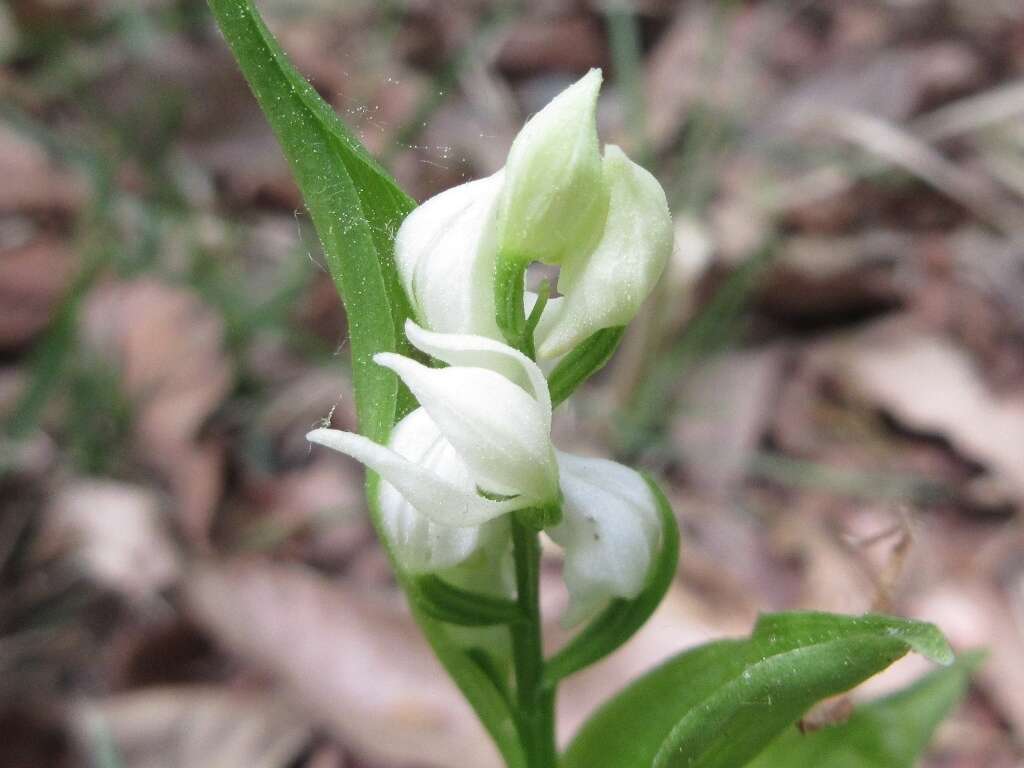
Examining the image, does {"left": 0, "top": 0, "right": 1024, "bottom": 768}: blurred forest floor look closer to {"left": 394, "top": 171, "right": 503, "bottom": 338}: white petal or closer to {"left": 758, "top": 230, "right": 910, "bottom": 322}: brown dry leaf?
{"left": 758, "top": 230, "right": 910, "bottom": 322}: brown dry leaf

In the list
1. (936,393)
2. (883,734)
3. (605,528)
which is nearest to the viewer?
(605,528)

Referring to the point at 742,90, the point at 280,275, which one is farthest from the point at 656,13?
the point at 280,275

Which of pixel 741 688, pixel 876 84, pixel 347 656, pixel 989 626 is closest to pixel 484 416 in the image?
pixel 741 688

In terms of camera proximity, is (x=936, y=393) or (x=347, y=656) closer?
(x=347, y=656)

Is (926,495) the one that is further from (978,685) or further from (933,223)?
(933,223)

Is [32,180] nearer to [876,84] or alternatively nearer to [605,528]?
[876,84]

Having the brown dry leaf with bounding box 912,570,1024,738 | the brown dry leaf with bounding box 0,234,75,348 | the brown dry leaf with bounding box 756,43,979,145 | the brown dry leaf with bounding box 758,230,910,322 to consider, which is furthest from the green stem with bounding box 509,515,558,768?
the brown dry leaf with bounding box 756,43,979,145

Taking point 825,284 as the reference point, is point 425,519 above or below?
above
